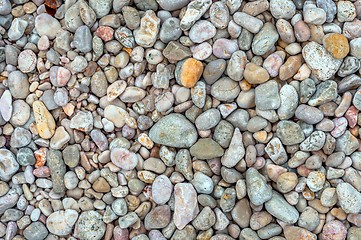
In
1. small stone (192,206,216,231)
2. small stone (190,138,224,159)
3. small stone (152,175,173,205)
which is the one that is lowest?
small stone (192,206,216,231)

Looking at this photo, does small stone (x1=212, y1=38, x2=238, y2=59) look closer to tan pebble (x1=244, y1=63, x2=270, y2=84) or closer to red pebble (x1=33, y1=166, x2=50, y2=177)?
tan pebble (x1=244, y1=63, x2=270, y2=84)

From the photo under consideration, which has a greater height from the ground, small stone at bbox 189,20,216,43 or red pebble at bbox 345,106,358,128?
small stone at bbox 189,20,216,43

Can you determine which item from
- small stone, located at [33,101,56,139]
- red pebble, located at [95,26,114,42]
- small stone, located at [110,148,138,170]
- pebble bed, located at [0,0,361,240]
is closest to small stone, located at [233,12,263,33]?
pebble bed, located at [0,0,361,240]

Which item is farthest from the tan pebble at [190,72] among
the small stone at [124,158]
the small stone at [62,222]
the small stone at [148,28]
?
the small stone at [62,222]

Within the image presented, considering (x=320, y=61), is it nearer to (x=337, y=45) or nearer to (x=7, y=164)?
(x=337, y=45)

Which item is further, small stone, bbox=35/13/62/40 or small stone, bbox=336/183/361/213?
small stone, bbox=35/13/62/40

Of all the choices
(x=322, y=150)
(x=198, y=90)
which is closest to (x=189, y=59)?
(x=198, y=90)

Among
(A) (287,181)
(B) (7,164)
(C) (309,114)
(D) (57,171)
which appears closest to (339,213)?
(A) (287,181)

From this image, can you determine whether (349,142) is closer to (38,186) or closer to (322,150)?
(322,150)
